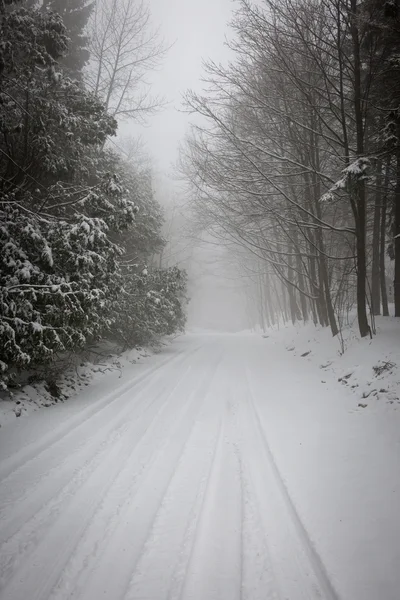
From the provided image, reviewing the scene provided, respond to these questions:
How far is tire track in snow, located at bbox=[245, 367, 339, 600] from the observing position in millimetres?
1986

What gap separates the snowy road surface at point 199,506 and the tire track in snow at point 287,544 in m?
0.01

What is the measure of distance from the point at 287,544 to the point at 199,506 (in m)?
0.89

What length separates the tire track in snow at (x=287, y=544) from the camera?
1986 millimetres

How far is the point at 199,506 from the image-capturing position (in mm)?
2793

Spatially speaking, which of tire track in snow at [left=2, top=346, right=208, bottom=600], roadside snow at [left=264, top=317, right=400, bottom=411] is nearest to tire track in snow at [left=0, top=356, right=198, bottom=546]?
tire track in snow at [left=2, top=346, right=208, bottom=600]

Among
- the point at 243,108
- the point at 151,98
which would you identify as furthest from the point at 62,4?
the point at 243,108

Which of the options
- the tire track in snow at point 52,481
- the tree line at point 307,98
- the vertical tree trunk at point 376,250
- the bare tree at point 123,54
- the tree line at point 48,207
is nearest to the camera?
the tire track in snow at point 52,481

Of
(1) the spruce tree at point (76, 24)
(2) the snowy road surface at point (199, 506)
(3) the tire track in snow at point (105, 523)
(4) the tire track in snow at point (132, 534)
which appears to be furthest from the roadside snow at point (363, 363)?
(1) the spruce tree at point (76, 24)

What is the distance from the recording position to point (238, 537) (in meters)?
2.43

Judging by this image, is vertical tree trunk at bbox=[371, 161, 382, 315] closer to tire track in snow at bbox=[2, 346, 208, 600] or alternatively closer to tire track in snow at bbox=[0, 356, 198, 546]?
tire track in snow at bbox=[0, 356, 198, 546]

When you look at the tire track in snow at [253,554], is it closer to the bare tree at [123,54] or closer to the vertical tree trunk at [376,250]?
the vertical tree trunk at [376,250]

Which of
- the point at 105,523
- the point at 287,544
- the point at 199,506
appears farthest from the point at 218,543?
the point at 105,523

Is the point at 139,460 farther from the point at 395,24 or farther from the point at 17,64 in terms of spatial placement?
the point at 395,24

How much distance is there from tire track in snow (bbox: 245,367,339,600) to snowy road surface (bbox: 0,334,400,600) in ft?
0.03
